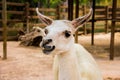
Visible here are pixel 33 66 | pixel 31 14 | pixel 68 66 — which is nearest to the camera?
pixel 68 66

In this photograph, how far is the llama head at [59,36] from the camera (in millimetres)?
3045

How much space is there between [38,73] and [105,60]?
2904 mm

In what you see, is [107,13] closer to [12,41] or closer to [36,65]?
[12,41]

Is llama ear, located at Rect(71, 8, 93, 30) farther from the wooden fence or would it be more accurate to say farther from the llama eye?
the wooden fence

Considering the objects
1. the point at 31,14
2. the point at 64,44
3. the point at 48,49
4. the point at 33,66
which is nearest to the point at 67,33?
the point at 64,44

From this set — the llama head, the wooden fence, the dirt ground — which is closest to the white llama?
the llama head

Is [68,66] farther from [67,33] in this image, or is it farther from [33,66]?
[33,66]

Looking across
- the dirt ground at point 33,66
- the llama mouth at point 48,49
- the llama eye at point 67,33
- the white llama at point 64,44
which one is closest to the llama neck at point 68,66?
the white llama at point 64,44

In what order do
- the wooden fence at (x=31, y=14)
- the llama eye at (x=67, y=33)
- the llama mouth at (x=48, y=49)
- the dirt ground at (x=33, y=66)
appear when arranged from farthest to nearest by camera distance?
1. the wooden fence at (x=31, y=14)
2. the dirt ground at (x=33, y=66)
3. the llama eye at (x=67, y=33)
4. the llama mouth at (x=48, y=49)

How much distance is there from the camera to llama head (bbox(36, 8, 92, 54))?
3.04 meters

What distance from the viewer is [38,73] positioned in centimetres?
809

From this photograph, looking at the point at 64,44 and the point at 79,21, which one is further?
the point at 79,21

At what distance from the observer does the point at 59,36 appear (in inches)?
125

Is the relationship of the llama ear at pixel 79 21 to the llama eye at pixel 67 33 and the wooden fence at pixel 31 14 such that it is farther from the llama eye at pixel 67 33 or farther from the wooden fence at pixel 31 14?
the wooden fence at pixel 31 14
